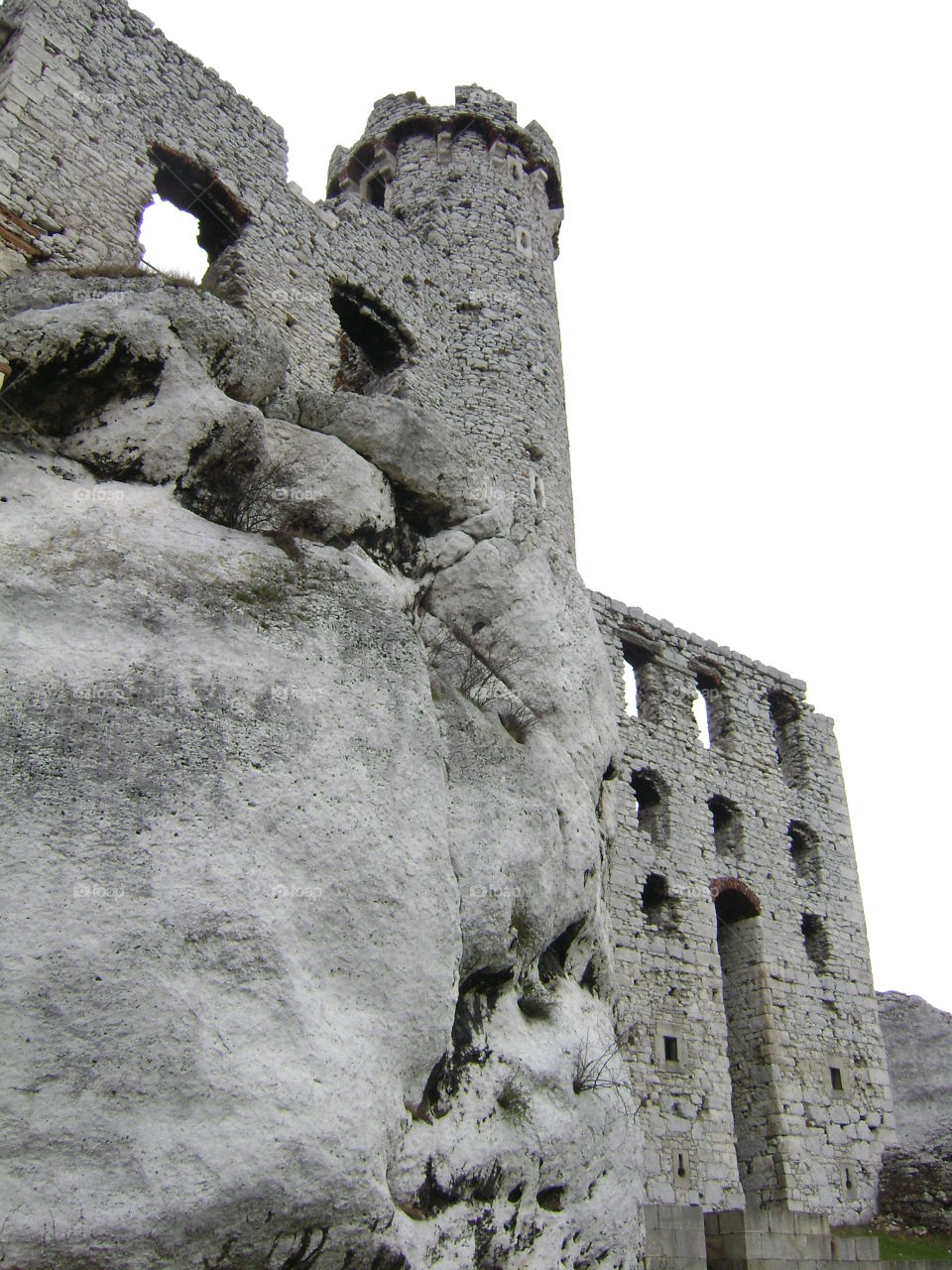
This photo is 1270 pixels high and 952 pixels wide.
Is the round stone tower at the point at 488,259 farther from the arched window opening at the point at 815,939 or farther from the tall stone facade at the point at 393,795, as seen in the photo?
the arched window opening at the point at 815,939

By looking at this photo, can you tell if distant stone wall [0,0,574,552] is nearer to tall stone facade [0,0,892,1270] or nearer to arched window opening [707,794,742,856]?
tall stone facade [0,0,892,1270]

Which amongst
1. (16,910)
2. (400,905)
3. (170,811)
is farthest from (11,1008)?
(400,905)

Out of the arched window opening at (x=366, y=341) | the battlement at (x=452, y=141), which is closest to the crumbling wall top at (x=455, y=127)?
the battlement at (x=452, y=141)

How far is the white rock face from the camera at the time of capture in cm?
466

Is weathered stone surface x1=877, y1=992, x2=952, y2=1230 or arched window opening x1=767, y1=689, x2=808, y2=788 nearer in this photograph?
weathered stone surface x1=877, y1=992, x2=952, y2=1230

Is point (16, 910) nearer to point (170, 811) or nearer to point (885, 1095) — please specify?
point (170, 811)

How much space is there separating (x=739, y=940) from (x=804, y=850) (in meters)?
2.36

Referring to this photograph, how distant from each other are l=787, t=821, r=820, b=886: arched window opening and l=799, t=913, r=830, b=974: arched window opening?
2.19 feet

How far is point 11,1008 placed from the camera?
457cm

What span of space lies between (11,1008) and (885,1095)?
14815mm

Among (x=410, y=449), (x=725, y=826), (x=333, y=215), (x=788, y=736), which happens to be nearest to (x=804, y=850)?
(x=725, y=826)

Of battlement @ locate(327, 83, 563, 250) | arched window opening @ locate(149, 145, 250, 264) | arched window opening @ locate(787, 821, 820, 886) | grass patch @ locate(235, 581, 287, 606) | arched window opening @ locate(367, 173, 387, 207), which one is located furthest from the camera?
arched window opening @ locate(367, 173, 387, 207)

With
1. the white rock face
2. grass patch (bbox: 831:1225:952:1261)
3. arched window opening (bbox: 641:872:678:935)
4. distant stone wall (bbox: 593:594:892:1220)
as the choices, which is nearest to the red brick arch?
distant stone wall (bbox: 593:594:892:1220)

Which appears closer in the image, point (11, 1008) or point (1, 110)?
point (11, 1008)
